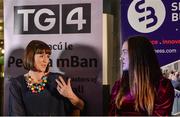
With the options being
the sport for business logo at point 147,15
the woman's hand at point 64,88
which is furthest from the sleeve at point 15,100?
the sport for business logo at point 147,15

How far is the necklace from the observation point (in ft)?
8.95

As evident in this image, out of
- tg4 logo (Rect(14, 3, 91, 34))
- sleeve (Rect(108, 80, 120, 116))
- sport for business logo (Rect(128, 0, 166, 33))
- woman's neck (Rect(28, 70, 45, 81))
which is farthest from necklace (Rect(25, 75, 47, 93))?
sport for business logo (Rect(128, 0, 166, 33))

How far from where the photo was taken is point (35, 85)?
2.74 meters

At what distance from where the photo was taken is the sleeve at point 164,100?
99.8 inches

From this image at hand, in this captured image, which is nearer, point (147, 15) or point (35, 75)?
point (147, 15)

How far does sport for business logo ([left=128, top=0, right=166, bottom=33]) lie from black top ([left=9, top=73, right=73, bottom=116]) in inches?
27.4

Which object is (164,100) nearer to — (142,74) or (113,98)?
(142,74)

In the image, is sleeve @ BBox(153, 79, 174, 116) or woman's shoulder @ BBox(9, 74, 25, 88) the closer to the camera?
sleeve @ BBox(153, 79, 174, 116)

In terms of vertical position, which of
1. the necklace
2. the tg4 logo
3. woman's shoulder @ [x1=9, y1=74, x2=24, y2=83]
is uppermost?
the tg4 logo

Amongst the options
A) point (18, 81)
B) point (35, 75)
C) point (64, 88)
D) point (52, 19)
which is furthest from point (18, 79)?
point (52, 19)

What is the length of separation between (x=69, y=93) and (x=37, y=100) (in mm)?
248

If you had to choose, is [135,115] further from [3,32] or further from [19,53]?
[3,32]

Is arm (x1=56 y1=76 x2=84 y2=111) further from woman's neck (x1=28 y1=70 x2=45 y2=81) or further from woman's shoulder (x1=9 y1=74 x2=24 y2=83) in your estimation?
woman's shoulder (x1=9 y1=74 x2=24 y2=83)

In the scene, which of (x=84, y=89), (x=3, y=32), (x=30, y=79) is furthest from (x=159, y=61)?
(x=3, y=32)
